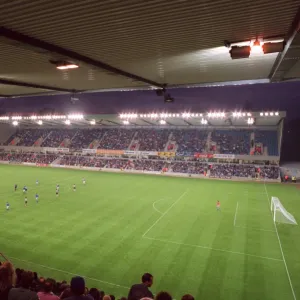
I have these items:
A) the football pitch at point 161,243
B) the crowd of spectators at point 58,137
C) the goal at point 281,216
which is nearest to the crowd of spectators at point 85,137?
the crowd of spectators at point 58,137

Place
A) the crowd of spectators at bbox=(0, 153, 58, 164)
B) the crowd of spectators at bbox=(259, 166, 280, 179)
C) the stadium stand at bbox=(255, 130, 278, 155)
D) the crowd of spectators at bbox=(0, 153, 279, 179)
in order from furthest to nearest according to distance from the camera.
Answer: the crowd of spectators at bbox=(0, 153, 58, 164) < the stadium stand at bbox=(255, 130, 278, 155) < the crowd of spectators at bbox=(0, 153, 279, 179) < the crowd of spectators at bbox=(259, 166, 280, 179)

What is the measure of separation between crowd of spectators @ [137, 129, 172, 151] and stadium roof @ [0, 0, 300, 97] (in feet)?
132

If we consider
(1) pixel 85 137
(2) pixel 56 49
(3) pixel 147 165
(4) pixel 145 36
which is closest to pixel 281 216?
(4) pixel 145 36

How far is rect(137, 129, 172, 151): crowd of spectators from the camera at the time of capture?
53366mm

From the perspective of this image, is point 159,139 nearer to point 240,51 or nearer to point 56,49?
point 56,49

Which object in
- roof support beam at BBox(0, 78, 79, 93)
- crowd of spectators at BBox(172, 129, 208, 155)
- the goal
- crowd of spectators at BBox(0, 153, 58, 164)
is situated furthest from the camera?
crowd of spectators at BBox(0, 153, 58, 164)

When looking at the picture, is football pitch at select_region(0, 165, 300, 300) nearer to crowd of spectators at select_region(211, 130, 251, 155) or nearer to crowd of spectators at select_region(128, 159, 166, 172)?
crowd of spectators at select_region(211, 130, 251, 155)

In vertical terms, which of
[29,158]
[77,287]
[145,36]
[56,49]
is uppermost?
[145,36]

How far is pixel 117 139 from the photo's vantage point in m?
58.1

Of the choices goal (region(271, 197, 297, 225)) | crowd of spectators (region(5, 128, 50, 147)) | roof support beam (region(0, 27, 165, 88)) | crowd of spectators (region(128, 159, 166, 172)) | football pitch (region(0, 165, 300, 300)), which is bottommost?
football pitch (region(0, 165, 300, 300))

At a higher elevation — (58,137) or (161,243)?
(58,137)

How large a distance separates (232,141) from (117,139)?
24226 mm

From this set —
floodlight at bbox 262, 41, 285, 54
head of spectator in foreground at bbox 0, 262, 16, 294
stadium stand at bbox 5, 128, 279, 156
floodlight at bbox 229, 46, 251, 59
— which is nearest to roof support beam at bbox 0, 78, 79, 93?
floodlight at bbox 229, 46, 251, 59

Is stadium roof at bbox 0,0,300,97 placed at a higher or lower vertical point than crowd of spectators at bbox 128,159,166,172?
higher
